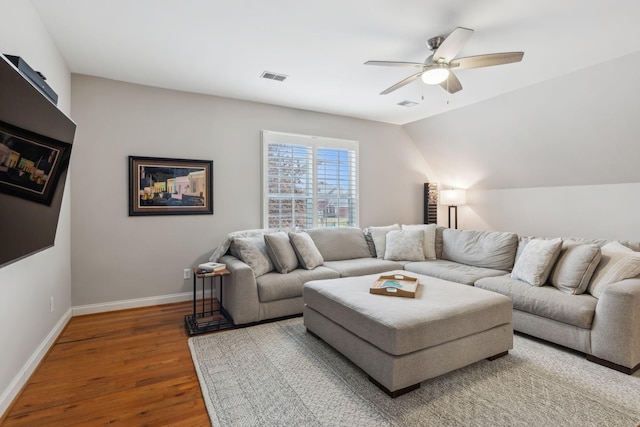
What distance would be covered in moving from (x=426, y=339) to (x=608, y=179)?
147 inches

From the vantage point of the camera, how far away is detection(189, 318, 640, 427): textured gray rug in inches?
73.0

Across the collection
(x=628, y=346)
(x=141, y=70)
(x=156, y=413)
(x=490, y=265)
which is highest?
(x=141, y=70)

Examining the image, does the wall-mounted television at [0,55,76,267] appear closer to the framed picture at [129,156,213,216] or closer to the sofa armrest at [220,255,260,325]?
the sofa armrest at [220,255,260,325]

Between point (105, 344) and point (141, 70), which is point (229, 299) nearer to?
point (105, 344)

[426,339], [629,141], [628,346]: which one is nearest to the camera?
[426,339]

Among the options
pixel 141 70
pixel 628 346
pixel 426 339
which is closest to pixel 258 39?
pixel 141 70

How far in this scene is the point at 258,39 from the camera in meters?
2.84

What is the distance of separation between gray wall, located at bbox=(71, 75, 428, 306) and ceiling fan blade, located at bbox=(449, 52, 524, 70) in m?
2.62

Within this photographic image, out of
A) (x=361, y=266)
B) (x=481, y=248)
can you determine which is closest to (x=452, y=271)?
(x=481, y=248)

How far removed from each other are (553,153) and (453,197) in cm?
166

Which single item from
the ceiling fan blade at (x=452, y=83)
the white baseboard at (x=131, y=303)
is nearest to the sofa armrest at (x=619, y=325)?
the ceiling fan blade at (x=452, y=83)

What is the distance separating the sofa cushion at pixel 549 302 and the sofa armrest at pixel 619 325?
0.09 meters

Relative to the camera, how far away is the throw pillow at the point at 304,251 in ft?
12.4

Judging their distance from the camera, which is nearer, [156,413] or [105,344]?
[156,413]
